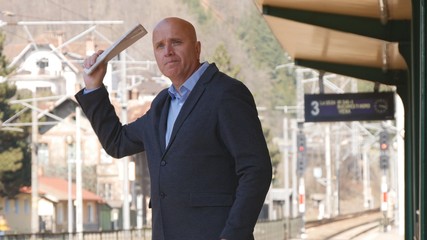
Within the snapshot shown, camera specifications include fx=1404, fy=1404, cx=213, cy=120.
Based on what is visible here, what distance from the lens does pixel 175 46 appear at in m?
3.51

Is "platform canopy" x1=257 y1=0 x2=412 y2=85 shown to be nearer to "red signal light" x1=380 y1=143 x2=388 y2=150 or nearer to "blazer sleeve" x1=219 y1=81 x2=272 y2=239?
"blazer sleeve" x1=219 y1=81 x2=272 y2=239

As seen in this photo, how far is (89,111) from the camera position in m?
3.78

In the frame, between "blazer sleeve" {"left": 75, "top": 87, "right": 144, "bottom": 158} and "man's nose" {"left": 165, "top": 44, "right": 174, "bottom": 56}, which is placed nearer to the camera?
"man's nose" {"left": 165, "top": 44, "right": 174, "bottom": 56}

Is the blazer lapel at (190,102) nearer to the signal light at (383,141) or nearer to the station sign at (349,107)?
the station sign at (349,107)

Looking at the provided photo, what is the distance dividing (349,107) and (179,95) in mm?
13681

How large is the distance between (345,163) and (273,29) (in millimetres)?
81106

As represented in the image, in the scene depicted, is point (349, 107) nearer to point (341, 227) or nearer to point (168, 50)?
point (168, 50)

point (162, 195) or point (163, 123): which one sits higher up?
point (163, 123)

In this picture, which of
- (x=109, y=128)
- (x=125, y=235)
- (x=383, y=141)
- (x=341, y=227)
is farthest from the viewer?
(x=341, y=227)

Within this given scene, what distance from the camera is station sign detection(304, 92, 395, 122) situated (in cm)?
1672

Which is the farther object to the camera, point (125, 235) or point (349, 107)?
point (125, 235)

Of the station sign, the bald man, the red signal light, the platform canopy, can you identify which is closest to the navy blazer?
the bald man

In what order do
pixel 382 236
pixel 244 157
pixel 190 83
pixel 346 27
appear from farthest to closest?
pixel 382 236 < pixel 346 27 < pixel 190 83 < pixel 244 157

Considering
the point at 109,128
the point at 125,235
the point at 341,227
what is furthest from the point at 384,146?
the point at 109,128
